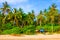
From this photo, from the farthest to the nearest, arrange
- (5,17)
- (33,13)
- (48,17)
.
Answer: (33,13)
(48,17)
(5,17)

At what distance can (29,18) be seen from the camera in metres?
56.6

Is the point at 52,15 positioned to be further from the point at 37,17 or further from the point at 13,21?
the point at 13,21

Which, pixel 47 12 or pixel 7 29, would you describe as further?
pixel 47 12

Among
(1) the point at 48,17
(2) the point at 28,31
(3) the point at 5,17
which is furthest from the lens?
(1) the point at 48,17

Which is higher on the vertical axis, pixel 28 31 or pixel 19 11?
pixel 19 11

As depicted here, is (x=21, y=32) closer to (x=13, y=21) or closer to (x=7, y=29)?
(x=7, y=29)

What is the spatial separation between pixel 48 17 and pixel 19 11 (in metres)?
9.30

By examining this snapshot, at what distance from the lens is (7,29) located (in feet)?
128

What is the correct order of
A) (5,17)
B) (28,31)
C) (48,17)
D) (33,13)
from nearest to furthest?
(28,31), (5,17), (48,17), (33,13)

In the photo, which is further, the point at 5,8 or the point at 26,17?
the point at 26,17

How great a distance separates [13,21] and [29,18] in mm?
7531

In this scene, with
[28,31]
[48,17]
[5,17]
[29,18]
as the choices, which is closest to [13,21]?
[5,17]

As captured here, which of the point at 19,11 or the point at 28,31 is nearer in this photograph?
the point at 28,31

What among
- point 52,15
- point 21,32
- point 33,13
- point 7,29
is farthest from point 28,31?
point 33,13
